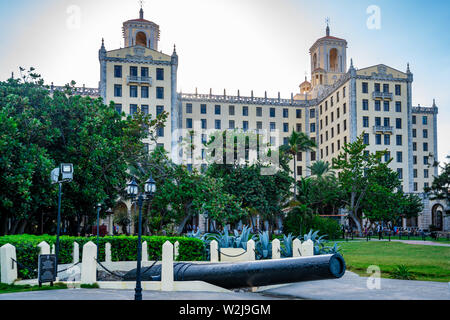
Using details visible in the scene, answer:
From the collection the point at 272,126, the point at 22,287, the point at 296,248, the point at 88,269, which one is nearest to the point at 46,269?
the point at 22,287

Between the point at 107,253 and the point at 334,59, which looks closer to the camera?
the point at 107,253

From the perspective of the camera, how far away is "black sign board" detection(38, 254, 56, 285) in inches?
487

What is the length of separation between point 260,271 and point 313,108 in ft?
225

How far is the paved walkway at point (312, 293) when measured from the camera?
10736mm

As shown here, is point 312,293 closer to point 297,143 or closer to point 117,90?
point 297,143

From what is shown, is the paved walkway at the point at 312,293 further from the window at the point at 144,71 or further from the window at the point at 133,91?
the window at the point at 144,71

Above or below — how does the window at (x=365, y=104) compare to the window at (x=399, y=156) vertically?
above

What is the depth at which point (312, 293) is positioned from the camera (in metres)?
12.2

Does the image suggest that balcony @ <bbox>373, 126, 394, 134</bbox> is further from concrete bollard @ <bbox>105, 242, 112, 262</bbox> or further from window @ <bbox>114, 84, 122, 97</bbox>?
concrete bollard @ <bbox>105, 242, 112, 262</bbox>

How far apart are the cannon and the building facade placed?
37.6 m

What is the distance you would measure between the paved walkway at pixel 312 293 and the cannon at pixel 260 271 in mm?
460

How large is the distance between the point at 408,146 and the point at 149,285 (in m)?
60.0

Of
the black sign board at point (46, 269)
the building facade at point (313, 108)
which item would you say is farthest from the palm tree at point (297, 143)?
the black sign board at point (46, 269)
